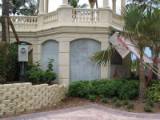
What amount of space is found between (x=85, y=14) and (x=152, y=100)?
237 inches

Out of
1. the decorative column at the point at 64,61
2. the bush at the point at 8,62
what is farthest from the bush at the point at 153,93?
the bush at the point at 8,62

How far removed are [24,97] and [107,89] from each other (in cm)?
426

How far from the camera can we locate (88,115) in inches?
500

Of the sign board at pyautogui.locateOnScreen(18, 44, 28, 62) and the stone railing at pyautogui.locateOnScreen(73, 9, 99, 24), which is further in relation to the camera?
the stone railing at pyautogui.locateOnScreen(73, 9, 99, 24)

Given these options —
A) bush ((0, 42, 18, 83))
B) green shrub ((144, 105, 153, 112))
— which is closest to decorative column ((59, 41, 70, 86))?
bush ((0, 42, 18, 83))

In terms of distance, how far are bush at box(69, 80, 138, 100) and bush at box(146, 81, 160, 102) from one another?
25.9 inches

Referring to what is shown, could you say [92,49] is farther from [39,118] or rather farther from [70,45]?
[39,118]

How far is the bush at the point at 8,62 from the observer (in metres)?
15.8

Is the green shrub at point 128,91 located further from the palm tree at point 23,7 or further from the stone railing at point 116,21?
the palm tree at point 23,7

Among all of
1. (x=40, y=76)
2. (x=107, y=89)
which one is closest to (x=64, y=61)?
(x=40, y=76)

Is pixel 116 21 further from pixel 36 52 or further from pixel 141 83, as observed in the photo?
pixel 141 83

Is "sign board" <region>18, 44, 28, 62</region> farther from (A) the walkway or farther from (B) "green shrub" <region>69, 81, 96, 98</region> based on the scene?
(A) the walkway

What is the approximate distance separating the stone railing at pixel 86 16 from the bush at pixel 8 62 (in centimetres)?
352

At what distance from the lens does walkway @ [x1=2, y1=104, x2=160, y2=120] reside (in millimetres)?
12105
